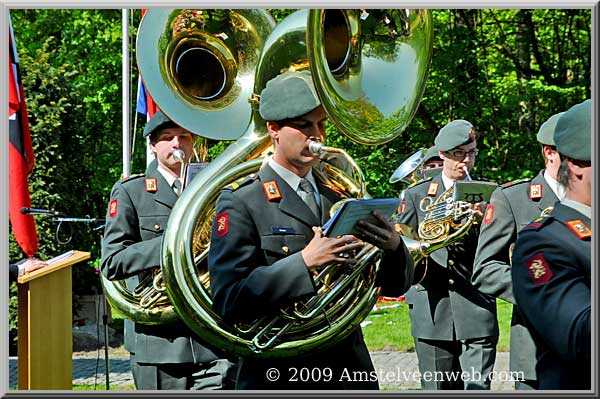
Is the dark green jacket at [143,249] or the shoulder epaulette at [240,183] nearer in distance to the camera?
the shoulder epaulette at [240,183]

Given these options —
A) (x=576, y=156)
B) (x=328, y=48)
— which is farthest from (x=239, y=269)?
(x=576, y=156)

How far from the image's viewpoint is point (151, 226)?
5.36 m

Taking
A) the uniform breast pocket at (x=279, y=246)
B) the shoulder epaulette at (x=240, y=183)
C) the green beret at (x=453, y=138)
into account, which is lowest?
the uniform breast pocket at (x=279, y=246)

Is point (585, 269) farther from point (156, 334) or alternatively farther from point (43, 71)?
point (43, 71)

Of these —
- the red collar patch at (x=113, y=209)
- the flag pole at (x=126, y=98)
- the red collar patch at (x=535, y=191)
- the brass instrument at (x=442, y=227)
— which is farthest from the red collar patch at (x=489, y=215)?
the flag pole at (x=126, y=98)

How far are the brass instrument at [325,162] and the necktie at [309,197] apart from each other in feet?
0.57

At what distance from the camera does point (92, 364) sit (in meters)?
9.58

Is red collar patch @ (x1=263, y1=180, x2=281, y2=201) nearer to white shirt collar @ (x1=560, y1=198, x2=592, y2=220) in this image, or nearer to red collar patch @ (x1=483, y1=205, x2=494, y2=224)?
white shirt collar @ (x1=560, y1=198, x2=592, y2=220)

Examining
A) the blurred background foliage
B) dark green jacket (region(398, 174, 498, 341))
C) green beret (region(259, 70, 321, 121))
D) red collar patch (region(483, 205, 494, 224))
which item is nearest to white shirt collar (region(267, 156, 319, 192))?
green beret (region(259, 70, 321, 121))

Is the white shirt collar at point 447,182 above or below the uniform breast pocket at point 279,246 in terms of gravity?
above

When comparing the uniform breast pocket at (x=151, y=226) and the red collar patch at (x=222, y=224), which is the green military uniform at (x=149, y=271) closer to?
the uniform breast pocket at (x=151, y=226)

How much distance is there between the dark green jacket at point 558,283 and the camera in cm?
315

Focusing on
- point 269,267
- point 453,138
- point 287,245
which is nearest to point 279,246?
point 287,245

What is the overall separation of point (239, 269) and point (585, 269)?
4.36 ft
